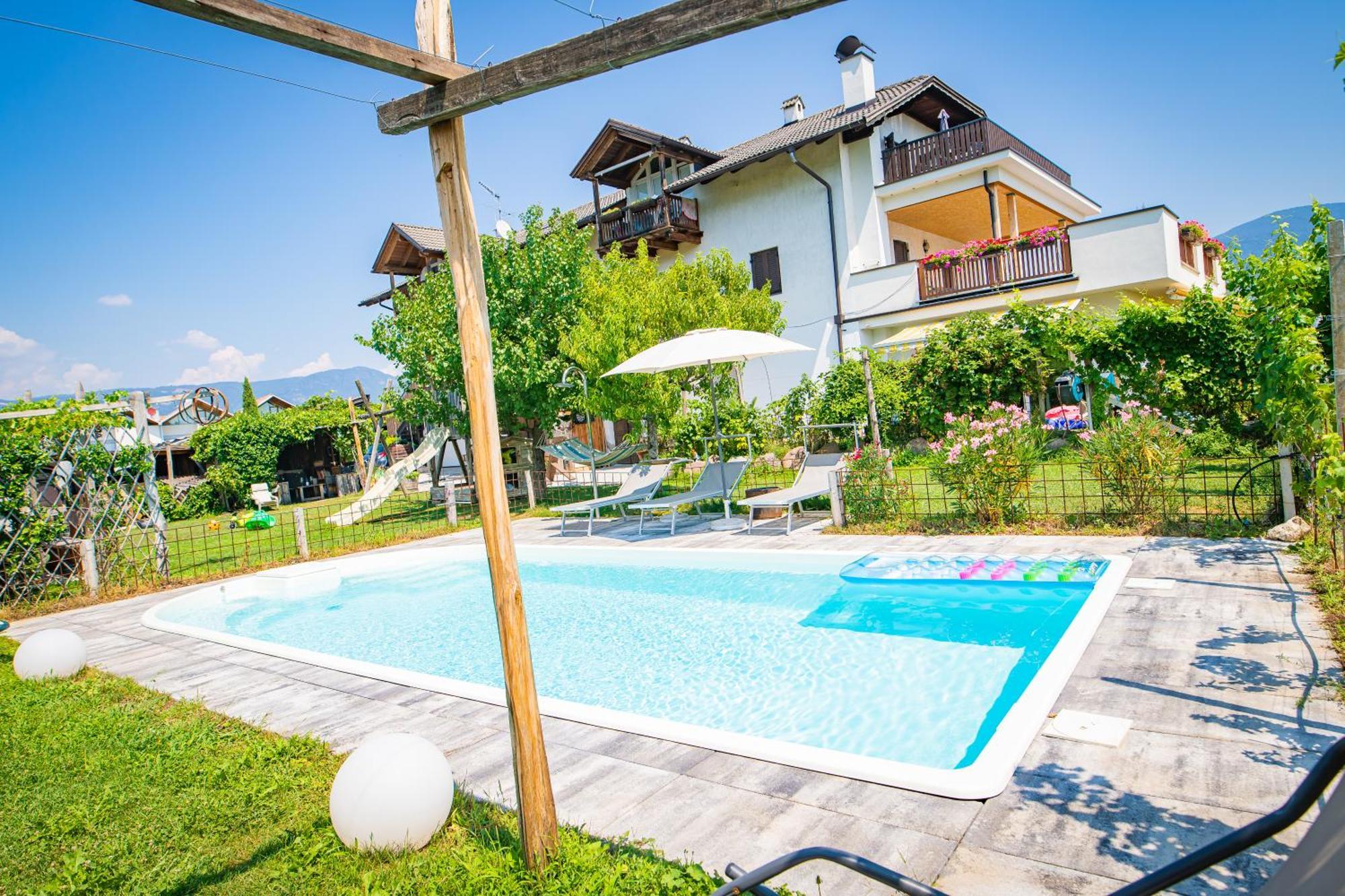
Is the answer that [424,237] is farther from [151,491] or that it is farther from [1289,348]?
[1289,348]

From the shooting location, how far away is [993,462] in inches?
343

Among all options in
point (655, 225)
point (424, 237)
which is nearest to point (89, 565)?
point (655, 225)

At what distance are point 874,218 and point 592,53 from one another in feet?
60.5

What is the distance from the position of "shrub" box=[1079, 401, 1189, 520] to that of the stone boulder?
1.12 meters

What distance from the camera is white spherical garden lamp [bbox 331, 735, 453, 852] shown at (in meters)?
3.21

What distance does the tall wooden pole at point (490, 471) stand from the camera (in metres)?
2.96

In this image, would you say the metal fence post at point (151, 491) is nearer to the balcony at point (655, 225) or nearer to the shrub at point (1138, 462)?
the shrub at point (1138, 462)

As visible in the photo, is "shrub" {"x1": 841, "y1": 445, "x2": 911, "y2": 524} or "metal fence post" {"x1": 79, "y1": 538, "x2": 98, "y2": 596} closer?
"shrub" {"x1": 841, "y1": 445, "x2": 911, "y2": 524}

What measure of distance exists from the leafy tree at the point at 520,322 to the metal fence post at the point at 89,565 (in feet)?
20.7

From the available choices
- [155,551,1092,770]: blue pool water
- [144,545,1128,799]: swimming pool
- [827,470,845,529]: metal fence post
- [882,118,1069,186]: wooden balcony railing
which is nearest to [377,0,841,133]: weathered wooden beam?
[144,545,1128,799]: swimming pool

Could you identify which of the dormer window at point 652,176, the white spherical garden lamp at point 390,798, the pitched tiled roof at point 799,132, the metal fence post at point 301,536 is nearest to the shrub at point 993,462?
the white spherical garden lamp at point 390,798

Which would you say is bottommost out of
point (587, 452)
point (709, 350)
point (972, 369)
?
point (587, 452)

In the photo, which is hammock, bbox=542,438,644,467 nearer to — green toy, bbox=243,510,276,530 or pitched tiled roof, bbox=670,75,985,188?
green toy, bbox=243,510,276,530

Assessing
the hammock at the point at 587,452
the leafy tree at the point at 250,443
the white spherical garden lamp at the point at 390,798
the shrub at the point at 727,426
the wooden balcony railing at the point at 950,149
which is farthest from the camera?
the leafy tree at the point at 250,443
